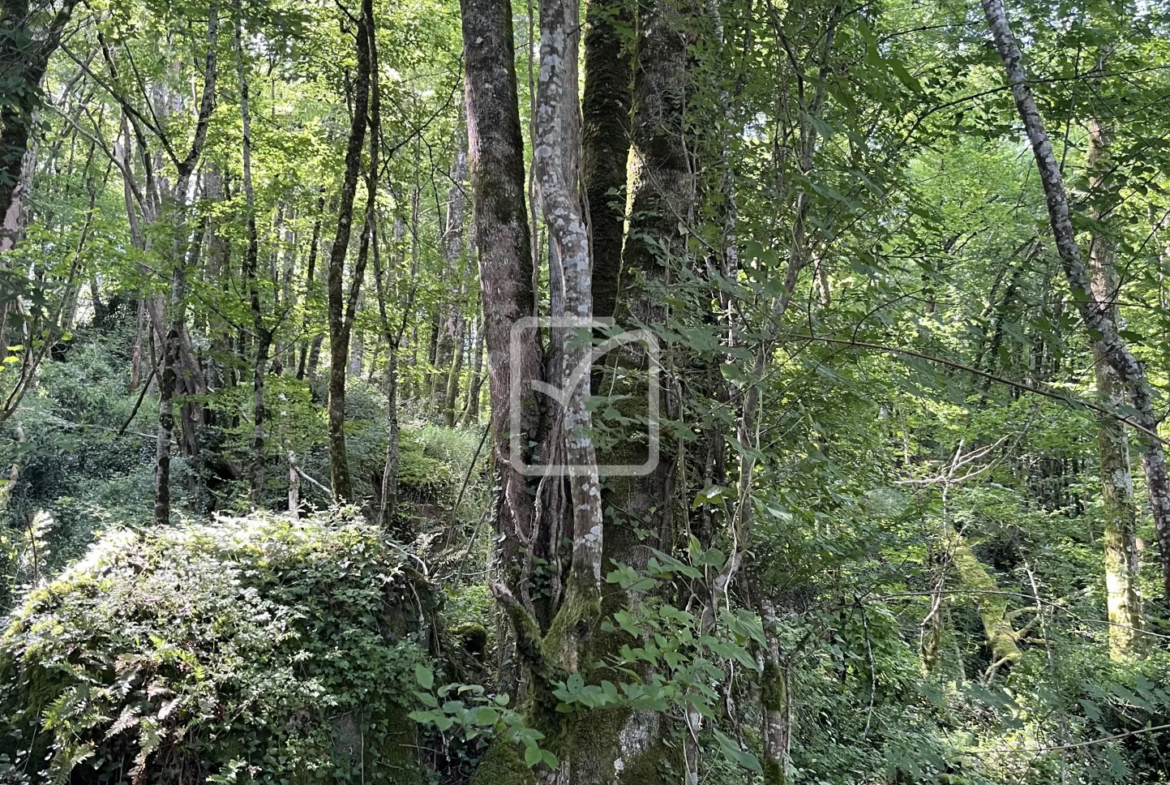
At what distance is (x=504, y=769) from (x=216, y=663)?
1.82m

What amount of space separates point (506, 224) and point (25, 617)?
401cm

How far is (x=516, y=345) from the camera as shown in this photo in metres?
4.34

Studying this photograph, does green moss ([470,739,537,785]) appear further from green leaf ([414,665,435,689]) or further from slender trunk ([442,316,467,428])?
slender trunk ([442,316,467,428])

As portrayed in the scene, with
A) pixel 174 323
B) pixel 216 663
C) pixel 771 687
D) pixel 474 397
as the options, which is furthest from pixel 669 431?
pixel 474 397

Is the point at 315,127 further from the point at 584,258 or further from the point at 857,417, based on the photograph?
the point at 857,417

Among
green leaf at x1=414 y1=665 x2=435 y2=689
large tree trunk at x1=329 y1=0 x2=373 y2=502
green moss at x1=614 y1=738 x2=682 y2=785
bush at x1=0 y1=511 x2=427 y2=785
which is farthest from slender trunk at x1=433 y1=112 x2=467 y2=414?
green leaf at x1=414 y1=665 x2=435 y2=689

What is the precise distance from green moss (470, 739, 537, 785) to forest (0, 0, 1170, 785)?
0.04 metres

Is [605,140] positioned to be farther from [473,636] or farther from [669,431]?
[473,636]

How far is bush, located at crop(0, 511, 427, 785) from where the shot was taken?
3482 mm

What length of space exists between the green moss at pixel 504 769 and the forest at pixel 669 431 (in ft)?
0.13

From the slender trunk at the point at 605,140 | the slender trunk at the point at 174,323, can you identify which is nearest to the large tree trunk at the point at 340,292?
the slender trunk at the point at 174,323

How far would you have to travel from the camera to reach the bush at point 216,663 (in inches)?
137

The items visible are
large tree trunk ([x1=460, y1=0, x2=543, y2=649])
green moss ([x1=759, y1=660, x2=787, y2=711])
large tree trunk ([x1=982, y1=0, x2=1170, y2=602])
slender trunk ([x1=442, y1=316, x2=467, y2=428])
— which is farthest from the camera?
slender trunk ([x1=442, y1=316, x2=467, y2=428])

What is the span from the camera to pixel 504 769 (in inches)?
138
